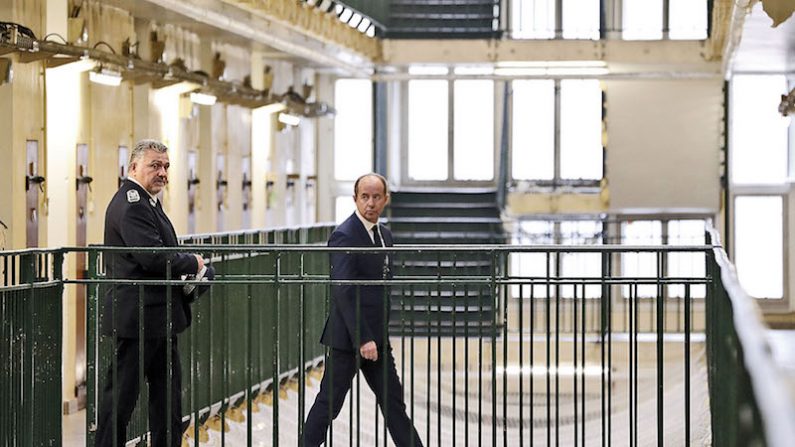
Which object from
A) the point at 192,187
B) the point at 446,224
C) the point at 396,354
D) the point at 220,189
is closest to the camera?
the point at 396,354

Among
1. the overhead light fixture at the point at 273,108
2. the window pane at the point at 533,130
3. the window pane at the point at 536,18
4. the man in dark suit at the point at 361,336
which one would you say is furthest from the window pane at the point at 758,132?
the man in dark suit at the point at 361,336

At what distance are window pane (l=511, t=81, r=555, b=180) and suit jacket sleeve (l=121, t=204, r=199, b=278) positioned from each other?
16932 mm

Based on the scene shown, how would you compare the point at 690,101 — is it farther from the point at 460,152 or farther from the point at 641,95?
the point at 460,152

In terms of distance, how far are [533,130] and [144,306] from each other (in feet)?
56.2

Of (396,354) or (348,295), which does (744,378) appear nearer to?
(348,295)

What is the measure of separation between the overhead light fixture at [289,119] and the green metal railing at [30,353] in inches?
479

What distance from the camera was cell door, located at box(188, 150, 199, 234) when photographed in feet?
54.5

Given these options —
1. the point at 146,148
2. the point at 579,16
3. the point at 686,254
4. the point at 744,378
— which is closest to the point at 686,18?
the point at 579,16

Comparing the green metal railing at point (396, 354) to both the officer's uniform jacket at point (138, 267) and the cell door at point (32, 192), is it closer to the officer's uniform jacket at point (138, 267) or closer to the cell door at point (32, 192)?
the officer's uniform jacket at point (138, 267)

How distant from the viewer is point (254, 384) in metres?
11.3

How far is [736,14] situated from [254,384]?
4.80 m

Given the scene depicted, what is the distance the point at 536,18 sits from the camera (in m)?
23.7

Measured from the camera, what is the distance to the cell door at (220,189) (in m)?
17.7

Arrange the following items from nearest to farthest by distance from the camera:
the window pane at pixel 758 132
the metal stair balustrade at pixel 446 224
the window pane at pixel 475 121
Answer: the metal stair balustrade at pixel 446 224 → the window pane at pixel 758 132 → the window pane at pixel 475 121
